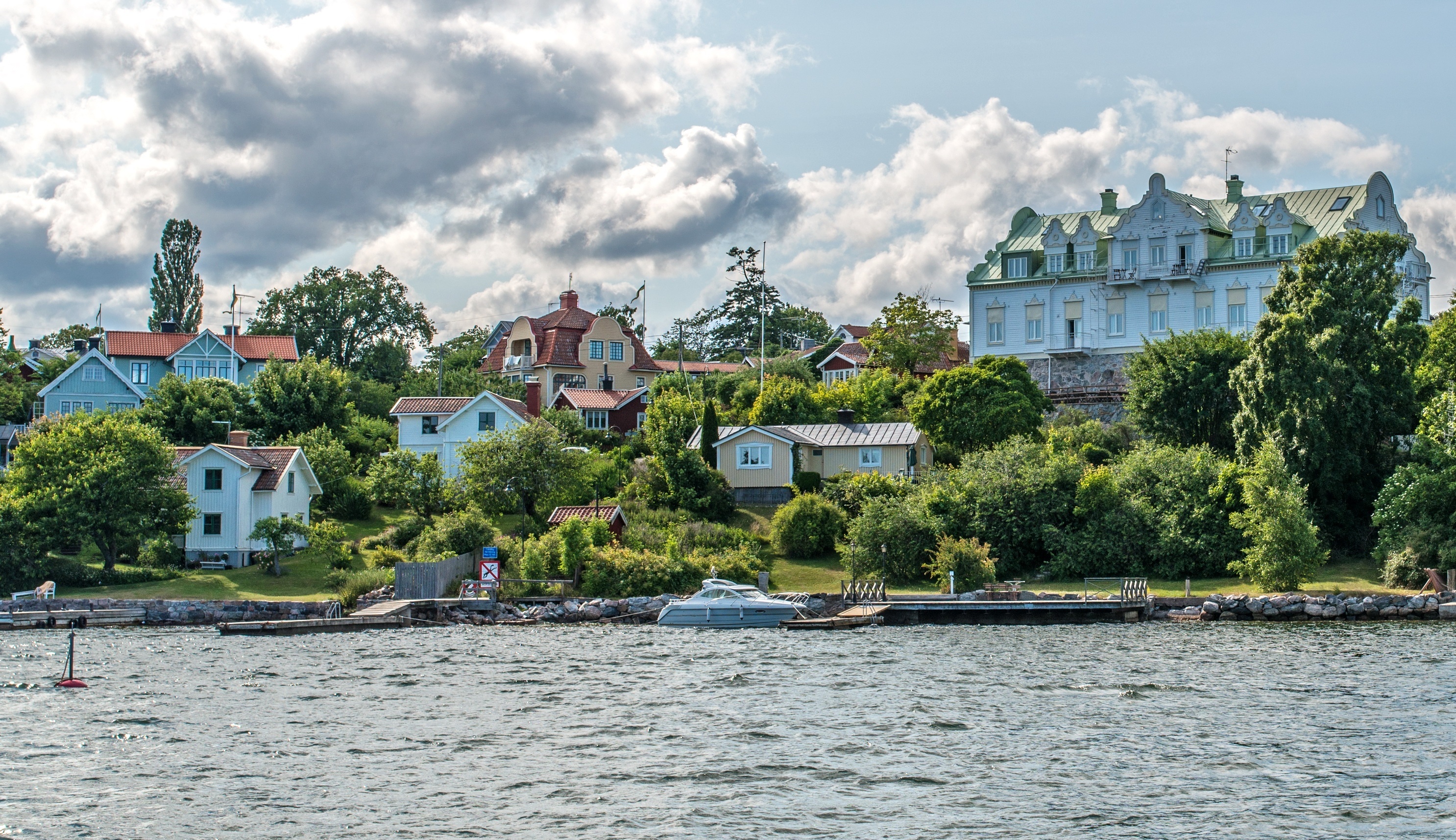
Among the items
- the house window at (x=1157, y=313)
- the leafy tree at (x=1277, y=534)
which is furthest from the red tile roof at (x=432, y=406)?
the leafy tree at (x=1277, y=534)

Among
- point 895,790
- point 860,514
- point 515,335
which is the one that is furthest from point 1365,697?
point 515,335

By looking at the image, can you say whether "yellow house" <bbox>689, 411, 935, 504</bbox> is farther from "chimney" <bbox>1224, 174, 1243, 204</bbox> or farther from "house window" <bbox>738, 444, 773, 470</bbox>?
"chimney" <bbox>1224, 174, 1243, 204</bbox>

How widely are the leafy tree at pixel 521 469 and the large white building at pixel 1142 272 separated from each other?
1215 inches

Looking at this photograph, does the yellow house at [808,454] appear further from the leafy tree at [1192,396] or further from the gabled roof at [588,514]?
the leafy tree at [1192,396]

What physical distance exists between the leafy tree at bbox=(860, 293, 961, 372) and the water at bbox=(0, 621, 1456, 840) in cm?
4425

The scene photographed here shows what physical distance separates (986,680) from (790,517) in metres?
25.7

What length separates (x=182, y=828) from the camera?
61.8 ft

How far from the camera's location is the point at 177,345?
305ft

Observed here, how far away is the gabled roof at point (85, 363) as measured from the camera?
8419 cm

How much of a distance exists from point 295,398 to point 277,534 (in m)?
20.9

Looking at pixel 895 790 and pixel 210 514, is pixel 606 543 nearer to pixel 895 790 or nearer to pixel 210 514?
pixel 210 514

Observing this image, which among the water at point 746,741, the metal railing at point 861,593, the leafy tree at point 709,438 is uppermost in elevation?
the leafy tree at point 709,438

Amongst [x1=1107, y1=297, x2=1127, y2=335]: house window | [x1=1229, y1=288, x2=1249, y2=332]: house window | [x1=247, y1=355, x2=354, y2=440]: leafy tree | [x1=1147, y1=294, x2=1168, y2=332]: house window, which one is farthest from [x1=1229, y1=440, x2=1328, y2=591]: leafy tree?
[x1=247, y1=355, x2=354, y2=440]: leafy tree

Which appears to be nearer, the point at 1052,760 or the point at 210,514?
the point at 1052,760
